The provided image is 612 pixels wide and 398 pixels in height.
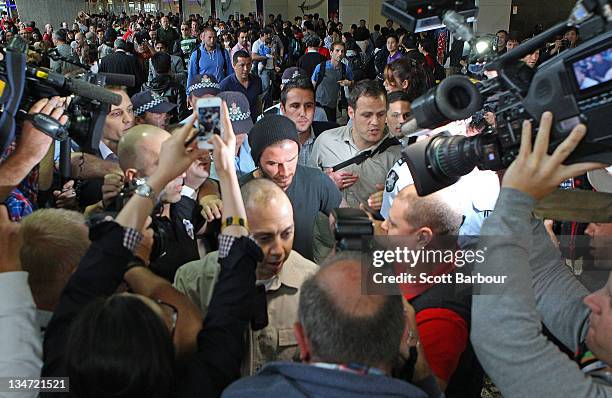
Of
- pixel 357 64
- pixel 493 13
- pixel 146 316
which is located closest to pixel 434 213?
pixel 146 316

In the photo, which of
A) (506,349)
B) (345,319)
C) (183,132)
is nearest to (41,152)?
(183,132)

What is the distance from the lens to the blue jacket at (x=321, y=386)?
1.10m

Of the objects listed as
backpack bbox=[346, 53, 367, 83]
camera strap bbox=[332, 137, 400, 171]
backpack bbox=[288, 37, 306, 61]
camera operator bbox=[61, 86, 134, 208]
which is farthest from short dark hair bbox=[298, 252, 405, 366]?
backpack bbox=[288, 37, 306, 61]

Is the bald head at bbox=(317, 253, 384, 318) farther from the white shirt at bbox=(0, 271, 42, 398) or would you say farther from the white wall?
the white wall

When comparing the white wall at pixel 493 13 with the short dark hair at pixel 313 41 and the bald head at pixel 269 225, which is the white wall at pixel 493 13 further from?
the bald head at pixel 269 225

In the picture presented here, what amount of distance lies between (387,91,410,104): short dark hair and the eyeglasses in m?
2.27

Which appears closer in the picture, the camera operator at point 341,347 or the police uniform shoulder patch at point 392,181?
the camera operator at point 341,347

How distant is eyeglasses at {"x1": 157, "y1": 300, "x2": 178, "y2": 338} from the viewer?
4.62ft

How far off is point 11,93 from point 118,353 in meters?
1.05

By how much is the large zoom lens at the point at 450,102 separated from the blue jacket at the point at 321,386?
27.0 inches

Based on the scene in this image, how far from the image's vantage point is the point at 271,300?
6.22 ft

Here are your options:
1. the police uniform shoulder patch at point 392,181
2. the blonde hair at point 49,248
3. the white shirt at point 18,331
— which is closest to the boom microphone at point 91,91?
the blonde hair at point 49,248

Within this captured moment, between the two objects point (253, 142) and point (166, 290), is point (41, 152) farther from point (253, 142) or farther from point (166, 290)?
point (253, 142)

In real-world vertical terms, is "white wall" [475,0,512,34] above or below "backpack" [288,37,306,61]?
above
